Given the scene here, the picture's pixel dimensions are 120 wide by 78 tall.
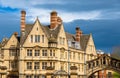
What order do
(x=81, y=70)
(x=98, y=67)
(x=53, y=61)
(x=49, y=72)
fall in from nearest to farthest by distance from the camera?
(x=49, y=72) < (x=53, y=61) < (x=98, y=67) < (x=81, y=70)

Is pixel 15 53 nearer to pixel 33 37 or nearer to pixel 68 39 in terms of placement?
pixel 33 37

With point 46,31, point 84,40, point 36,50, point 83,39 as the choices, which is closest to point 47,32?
point 46,31

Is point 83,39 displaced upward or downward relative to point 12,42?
upward

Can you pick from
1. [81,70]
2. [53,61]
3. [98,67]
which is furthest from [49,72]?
[81,70]

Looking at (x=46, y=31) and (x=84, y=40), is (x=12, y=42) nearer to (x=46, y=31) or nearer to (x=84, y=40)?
(x=46, y=31)

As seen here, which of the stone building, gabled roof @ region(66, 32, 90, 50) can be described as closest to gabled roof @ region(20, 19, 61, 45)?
the stone building

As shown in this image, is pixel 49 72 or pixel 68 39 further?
pixel 68 39

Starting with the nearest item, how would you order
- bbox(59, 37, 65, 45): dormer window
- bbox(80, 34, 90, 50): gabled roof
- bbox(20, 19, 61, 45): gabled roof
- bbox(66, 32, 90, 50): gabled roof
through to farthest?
bbox(20, 19, 61, 45): gabled roof, bbox(59, 37, 65, 45): dormer window, bbox(66, 32, 90, 50): gabled roof, bbox(80, 34, 90, 50): gabled roof

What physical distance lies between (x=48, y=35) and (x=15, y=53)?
316 inches

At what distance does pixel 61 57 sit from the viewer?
239 ft

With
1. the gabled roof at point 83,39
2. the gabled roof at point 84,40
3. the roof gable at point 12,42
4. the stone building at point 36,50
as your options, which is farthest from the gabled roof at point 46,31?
the gabled roof at point 84,40

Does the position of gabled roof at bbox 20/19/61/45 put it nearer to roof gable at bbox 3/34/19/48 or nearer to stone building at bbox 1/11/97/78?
stone building at bbox 1/11/97/78

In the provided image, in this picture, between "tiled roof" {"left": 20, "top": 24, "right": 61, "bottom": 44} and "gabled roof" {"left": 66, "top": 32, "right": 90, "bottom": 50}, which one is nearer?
"tiled roof" {"left": 20, "top": 24, "right": 61, "bottom": 44}

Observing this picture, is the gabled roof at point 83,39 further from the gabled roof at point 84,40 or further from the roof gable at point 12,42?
the roof gable at point 12,42
